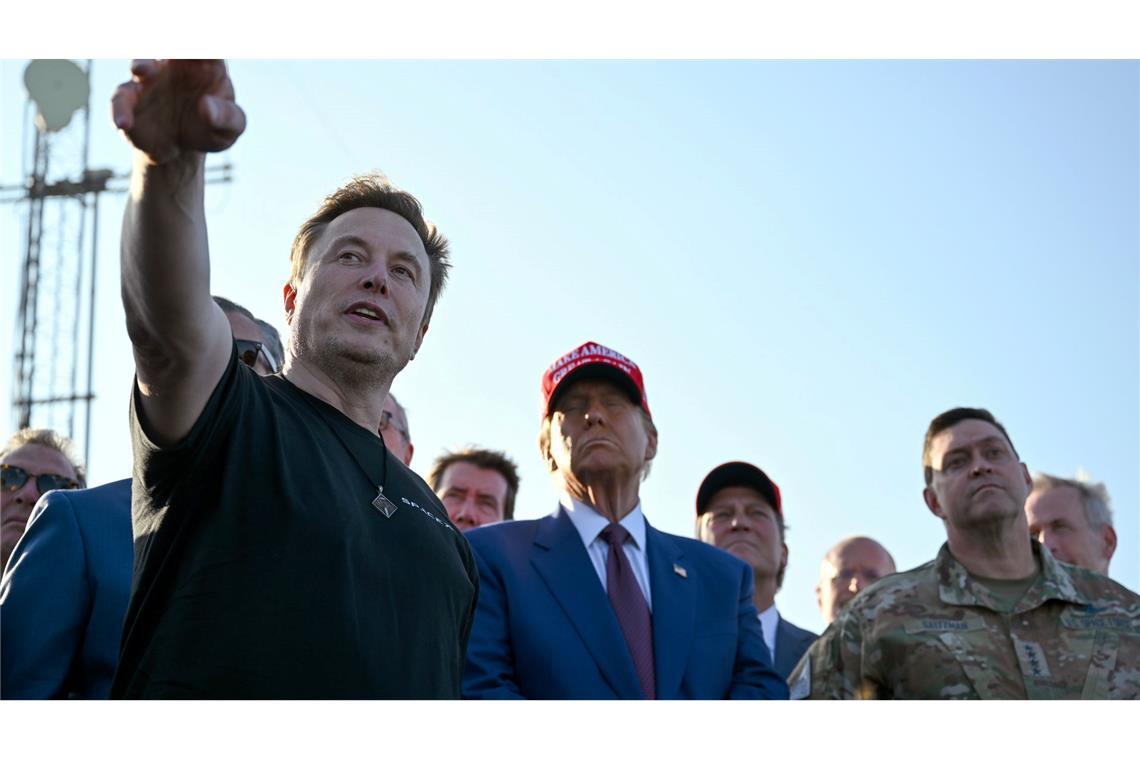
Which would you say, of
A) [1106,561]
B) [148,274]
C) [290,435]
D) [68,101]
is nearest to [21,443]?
[290,435]

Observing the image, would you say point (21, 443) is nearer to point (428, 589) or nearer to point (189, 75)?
point (428, 589)

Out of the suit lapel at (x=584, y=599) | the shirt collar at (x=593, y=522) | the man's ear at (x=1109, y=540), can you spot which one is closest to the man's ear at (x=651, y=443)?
the shirt collar at (x=593, y=522)

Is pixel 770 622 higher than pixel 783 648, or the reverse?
pixel 770 622

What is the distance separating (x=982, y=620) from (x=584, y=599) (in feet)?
4.68

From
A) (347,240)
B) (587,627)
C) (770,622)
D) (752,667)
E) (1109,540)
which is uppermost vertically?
(347,240)

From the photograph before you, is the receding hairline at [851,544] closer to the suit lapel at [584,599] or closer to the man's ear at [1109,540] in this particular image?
the man's ear at [1109,540]

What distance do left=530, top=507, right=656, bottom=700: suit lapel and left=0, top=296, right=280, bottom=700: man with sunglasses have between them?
140cm

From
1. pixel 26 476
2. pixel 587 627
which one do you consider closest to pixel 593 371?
pixel 587 627

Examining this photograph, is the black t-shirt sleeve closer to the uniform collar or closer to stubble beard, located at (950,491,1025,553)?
the uniform collar

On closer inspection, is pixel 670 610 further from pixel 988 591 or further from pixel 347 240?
pixel 347 240

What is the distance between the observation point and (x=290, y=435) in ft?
9.46

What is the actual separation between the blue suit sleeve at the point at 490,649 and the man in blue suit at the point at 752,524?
5.39ft

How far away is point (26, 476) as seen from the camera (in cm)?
485

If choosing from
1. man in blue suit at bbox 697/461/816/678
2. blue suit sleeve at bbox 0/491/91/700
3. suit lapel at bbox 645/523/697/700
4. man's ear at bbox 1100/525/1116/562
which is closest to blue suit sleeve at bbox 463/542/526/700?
suit lapel at bbox 645/523/697/700
